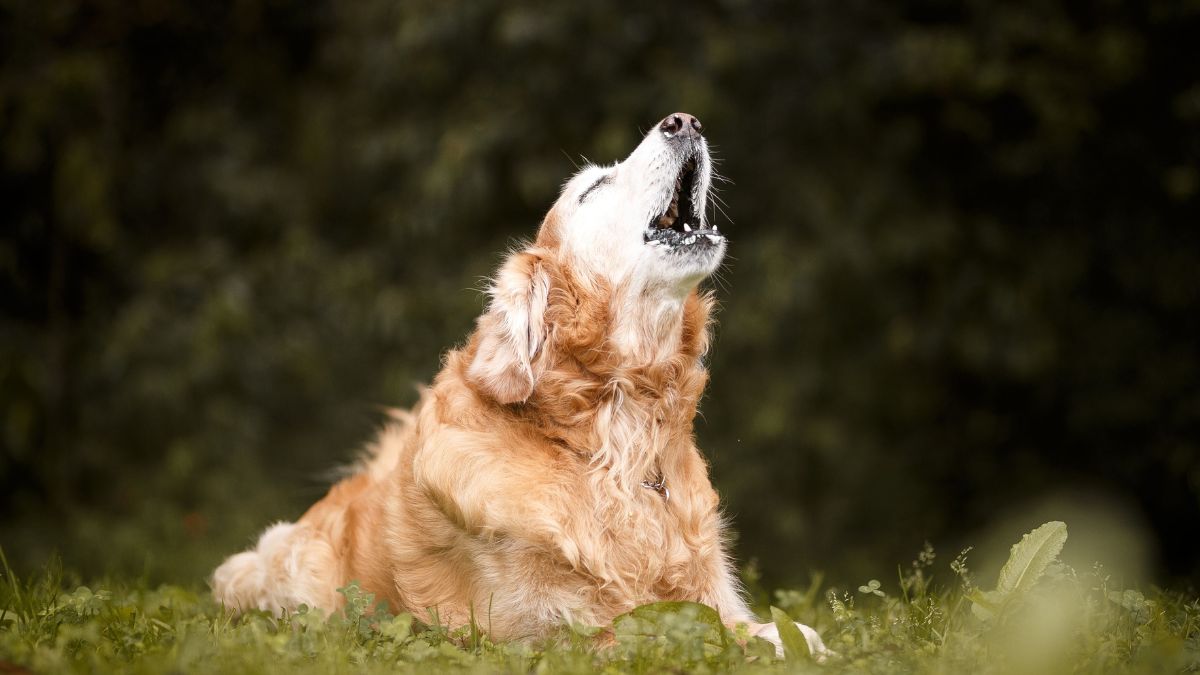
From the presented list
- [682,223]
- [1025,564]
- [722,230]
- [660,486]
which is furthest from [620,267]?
[722,230]

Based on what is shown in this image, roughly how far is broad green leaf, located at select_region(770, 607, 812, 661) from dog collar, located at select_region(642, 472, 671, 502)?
65 centimetres

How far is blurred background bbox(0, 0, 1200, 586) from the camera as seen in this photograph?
6348 millimetres

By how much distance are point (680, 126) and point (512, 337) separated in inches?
37.0

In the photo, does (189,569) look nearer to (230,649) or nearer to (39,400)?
(39,400)

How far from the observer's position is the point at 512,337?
331 cm

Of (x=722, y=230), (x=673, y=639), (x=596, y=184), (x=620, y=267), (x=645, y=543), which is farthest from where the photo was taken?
(x=722, y=230)

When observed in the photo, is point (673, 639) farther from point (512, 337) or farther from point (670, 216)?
point (670, 216)

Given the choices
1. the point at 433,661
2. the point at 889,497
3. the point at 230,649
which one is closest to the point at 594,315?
the point at 433,661

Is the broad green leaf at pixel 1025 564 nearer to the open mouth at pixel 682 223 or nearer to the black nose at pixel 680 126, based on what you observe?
the open mouth at pixel 682 223

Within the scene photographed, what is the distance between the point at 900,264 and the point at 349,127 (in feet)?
12.5

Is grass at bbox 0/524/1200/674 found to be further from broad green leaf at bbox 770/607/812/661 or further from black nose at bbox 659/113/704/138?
black nose at bbox 659/113/704/138

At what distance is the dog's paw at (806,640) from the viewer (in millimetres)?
2754

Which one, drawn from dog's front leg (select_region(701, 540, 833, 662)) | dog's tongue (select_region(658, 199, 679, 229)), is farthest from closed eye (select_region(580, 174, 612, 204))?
dog's front leg (select_region(701, 540, 833, 662))

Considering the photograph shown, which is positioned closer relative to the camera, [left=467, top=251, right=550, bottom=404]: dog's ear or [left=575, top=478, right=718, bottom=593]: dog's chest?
[left=575, top=478, right=718, bottom=593]: dog's chest
